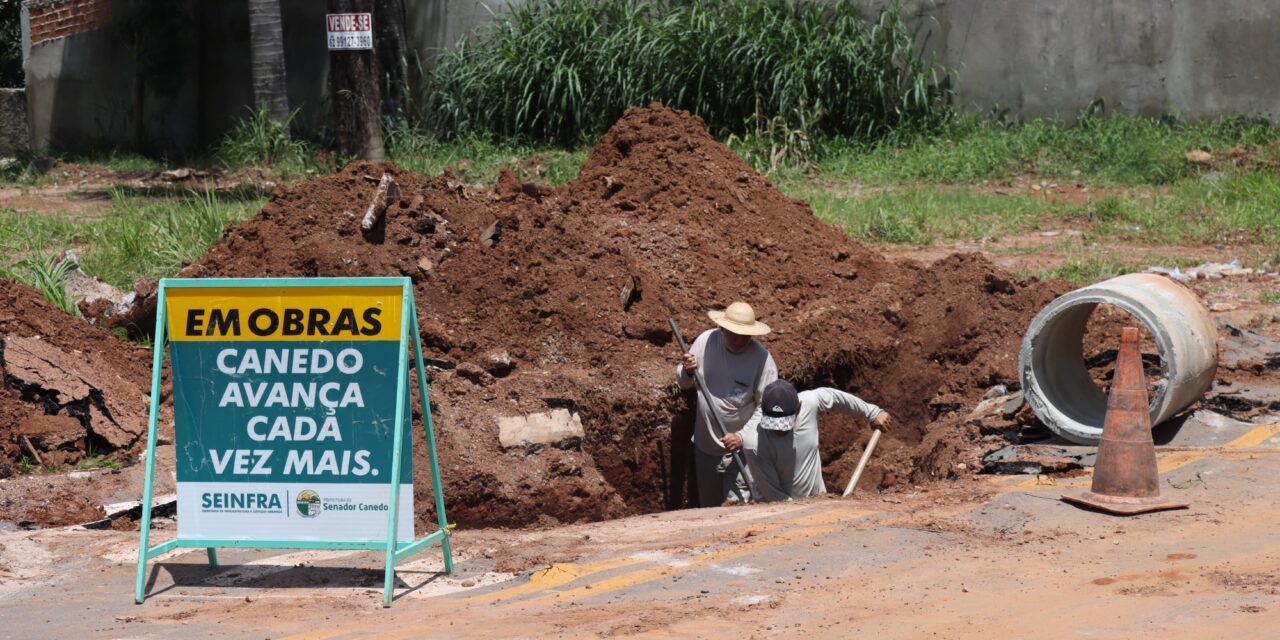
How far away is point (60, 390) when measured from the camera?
789 centimetres

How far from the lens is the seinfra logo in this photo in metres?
5.77

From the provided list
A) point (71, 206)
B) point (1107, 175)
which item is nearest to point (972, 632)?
point (1107, 175)

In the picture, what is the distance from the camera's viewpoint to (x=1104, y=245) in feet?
39.7

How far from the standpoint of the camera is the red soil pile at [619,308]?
8.20 metres

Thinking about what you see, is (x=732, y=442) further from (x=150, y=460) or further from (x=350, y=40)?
(x=350, y=40)

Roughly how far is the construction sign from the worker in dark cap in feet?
9.45

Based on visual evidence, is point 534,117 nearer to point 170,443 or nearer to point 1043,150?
point 1043,150

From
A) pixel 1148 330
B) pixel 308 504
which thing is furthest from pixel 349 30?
pixel 308 504

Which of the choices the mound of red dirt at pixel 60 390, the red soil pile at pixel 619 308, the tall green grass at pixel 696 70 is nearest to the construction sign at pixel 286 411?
the red soil pile at pixel 619 308

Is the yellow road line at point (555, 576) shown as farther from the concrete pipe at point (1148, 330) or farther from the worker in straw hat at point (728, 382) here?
the concrete pipe at point (1148, 330)

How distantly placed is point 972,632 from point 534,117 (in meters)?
13.0

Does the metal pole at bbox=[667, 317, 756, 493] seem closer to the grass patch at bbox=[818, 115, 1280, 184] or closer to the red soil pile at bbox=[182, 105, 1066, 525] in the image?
the red soil pile at bbox=[182, 105, 1066, 525]

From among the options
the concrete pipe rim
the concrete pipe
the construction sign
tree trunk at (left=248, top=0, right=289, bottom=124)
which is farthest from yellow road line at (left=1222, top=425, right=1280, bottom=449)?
tree trunk at (left=248, top=0, right=289, bottom=124)

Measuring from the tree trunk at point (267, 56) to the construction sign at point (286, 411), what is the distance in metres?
11.4
